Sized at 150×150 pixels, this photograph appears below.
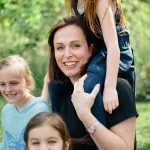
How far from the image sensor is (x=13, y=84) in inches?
133

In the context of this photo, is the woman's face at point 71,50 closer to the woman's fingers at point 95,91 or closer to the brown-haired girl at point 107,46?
the brown-haired girl at point 107,46

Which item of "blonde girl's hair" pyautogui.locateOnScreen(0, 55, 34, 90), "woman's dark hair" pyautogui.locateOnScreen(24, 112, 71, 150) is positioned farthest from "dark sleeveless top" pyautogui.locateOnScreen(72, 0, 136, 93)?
"blonde girl's hair" pyautogui.locateOnScreen(0, 55, 34, 90)

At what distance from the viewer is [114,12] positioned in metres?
3.24

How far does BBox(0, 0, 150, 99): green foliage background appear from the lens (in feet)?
26.4

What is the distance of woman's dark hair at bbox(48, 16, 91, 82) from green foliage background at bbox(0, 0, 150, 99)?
15.1 ft

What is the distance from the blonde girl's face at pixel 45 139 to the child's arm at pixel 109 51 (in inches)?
12.4

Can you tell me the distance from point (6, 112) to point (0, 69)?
1.00 ft

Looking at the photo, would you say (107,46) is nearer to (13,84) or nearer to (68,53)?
(68,53)

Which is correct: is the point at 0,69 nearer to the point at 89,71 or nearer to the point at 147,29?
the point at 89,71

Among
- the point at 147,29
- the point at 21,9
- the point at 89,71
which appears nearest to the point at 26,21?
the point at 21,9

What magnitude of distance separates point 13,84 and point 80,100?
1.91 ft

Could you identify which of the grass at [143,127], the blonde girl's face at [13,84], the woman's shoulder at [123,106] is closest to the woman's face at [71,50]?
the woman's shoulder at [123,106]

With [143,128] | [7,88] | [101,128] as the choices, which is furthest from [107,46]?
[143,128]

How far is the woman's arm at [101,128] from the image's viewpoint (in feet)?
9.53
